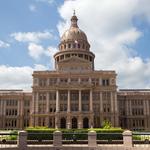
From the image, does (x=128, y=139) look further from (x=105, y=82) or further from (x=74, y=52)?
(x=74, y=52)

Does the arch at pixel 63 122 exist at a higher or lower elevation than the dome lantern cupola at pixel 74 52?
lower

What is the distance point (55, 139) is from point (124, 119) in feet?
264

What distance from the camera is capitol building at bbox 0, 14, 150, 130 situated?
101250 millimetres

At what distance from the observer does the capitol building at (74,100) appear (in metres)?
101

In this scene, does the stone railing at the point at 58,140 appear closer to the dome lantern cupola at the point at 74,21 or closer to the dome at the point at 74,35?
the dome at the point at 74,35

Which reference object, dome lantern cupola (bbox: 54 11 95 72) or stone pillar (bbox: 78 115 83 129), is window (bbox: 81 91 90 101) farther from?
dome lantern cupola (bbox: 54 11 95 72)

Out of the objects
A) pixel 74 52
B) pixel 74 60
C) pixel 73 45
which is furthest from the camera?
pixel 73 45

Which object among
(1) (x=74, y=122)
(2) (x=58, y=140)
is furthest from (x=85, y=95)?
(2) (x=58, y=140)

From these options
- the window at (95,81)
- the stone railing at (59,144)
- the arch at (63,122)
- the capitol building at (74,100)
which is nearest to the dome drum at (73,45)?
the capitol building at (74,100)

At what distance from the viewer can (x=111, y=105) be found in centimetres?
10425

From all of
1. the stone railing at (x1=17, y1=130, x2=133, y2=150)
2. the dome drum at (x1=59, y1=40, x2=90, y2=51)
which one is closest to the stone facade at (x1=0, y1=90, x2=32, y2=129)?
the dome drum at (x1=59, y1=40, x2=90, y2=51)

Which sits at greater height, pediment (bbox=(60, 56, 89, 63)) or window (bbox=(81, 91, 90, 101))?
pediment (bbox=(60, 56, 89, 63))

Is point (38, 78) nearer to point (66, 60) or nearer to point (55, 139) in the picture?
point (66, 60)

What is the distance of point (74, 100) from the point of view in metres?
103
